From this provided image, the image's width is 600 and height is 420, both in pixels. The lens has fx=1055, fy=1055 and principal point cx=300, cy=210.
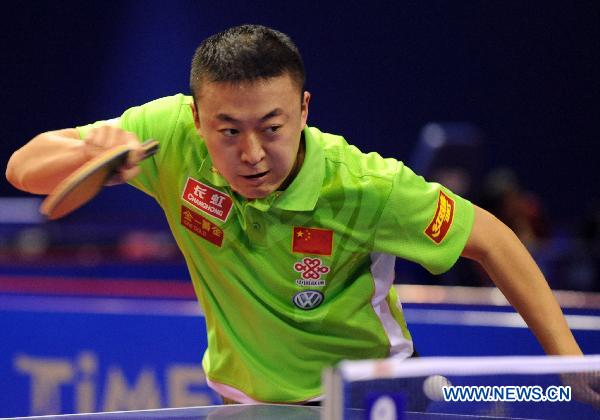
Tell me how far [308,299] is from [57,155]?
2.11 ft

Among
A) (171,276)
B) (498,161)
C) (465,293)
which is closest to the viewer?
(465,293)

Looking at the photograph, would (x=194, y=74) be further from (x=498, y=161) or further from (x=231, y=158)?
(x=498, y=161)

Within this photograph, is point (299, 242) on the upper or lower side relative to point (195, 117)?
lower

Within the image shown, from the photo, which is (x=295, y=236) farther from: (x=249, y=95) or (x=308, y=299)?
(x=249, y=95)

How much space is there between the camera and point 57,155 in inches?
89.7

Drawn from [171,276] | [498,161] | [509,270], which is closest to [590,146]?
[498,161]

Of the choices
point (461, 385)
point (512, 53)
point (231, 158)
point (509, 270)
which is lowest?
point (461, 385)

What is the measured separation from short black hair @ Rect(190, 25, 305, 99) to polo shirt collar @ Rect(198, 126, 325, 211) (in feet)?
0.54

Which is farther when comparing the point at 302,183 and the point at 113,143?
the point at 302,183

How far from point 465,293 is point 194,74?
2.31 m

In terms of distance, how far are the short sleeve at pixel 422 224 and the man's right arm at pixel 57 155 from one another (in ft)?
1.93

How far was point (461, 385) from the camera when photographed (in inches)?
66.2

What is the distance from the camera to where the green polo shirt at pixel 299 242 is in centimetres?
235

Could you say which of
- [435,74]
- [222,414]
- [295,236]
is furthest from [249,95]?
[435,74]
